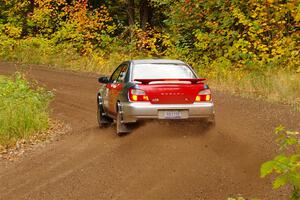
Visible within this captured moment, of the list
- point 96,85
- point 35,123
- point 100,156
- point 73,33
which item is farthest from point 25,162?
point 73,33

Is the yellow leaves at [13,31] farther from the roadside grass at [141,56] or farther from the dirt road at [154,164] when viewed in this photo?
the dirt road at [154,164]

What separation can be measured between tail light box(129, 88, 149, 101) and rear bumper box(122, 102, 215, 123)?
86mm

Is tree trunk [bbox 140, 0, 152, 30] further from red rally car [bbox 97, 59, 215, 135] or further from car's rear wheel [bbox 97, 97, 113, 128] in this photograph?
red rally car [bbox 97, 59, 215, 135]

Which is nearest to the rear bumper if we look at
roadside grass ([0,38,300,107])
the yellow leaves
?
roadside grass ([0,38,300,107])

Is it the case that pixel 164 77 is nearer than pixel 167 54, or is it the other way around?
pixel 164 77

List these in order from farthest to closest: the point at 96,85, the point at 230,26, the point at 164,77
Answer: the point at 230,26 → the point at 96,85 → the point at 164,77

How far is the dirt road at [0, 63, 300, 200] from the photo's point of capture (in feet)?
27.2

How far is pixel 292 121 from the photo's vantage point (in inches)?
546

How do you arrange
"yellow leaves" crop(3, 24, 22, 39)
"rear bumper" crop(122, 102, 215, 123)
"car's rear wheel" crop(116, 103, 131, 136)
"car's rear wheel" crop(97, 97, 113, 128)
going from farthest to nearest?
"yellow leaves" crop(3, 24, 22, 39), "car's rear wheel" crop(97, 97, 113, 128), "car's rear wheel" crop(116, 103, 131, 136), "rear bumper" crop(122, 102, 215, 123)

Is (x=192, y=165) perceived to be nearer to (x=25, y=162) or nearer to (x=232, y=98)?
(x=25, y=162)

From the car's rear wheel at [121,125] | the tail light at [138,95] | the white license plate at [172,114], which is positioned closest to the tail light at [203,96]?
the white license plate at [172,114]

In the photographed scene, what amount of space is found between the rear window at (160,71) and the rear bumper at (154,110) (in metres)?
0.82

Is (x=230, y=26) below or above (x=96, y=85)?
above

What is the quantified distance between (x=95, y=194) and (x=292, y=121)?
7.24 m
